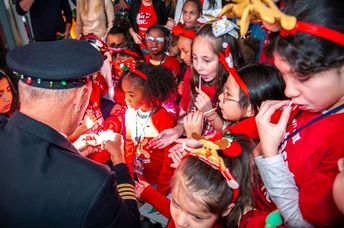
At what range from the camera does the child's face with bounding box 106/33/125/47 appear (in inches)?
150

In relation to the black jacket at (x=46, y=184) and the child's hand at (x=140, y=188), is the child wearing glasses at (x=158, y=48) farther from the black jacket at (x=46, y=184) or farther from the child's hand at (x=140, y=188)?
the black jacket at (x=46, y=184)

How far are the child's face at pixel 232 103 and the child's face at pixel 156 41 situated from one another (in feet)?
6.53

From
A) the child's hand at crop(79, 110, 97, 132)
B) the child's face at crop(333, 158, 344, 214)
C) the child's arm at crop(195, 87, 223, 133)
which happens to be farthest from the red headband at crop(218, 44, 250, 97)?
the child's hand at crop(79, 110, 97, 132)

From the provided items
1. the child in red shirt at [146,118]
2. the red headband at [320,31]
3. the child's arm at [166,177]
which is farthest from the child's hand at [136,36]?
the red headband at [320,31]

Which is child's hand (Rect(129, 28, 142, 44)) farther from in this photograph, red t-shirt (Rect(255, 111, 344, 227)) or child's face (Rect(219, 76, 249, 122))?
red t-shirt (Rect(255, 111, 344, 227))

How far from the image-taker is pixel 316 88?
105 centimetres

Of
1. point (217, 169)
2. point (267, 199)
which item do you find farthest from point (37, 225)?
point (267, 199)

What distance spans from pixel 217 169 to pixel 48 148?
72 cm

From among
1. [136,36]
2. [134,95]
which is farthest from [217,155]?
[136,36]

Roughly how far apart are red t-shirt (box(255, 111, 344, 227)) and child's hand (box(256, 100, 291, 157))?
83mm

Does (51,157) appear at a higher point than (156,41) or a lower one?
higher

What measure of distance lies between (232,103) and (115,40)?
8.18ft

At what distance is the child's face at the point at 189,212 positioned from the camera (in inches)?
52.2

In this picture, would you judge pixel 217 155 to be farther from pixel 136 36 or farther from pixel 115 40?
pixel 136 36
